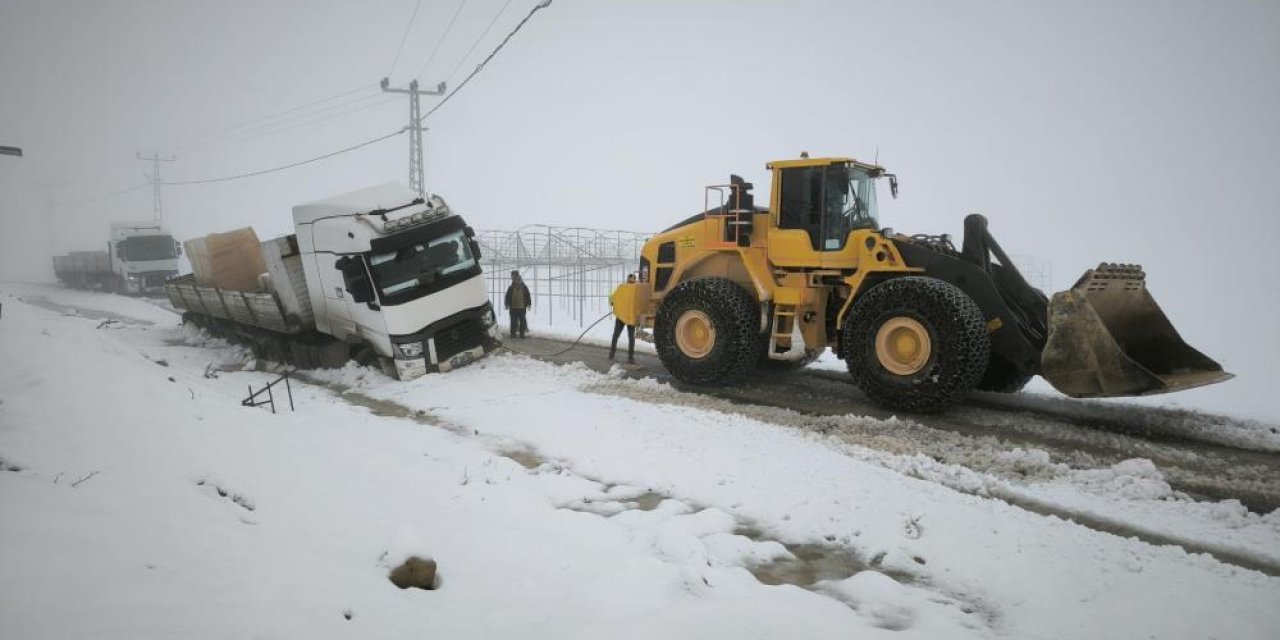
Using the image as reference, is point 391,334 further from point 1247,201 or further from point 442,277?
point 1247,201

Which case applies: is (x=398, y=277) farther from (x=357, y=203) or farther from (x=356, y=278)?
(x=357, y=203)

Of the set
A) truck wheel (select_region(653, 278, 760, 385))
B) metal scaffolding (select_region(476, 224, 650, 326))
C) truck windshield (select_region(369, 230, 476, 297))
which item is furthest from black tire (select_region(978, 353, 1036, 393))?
metal scaffolding (select_region(476, 224, 650, 326))

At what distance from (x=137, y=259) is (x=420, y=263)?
87.1ft

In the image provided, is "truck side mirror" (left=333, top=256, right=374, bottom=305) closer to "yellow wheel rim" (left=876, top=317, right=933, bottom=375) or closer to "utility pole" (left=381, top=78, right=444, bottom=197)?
"yellow wheel rim" (left=876, top=317, right=933, bottom=375)

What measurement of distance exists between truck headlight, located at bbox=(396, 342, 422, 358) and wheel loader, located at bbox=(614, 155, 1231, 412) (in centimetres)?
362

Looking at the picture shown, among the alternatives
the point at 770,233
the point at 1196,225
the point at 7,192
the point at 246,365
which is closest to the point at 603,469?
the point at 770,233

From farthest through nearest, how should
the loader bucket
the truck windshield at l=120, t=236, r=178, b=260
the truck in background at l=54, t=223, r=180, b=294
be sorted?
the truck in background at l=54, t=223, r=180, b=294 → the truck windshield at l=120, t=236, r=178, b=260 → the loader bucket

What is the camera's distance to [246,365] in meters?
13.1

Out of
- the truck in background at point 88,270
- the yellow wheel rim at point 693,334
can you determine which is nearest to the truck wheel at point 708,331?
the yellow wheel rim at point 693,334

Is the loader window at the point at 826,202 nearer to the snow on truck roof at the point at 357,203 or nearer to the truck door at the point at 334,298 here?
the snow on truck roof at the point at 357,203

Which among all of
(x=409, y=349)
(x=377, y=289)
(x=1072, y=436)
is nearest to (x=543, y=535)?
(x=1072, y=436)

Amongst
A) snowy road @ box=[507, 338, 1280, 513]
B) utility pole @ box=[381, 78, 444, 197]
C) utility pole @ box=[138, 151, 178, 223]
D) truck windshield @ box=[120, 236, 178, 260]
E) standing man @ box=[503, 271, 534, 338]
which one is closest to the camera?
snowy road @ box=[507, 338, 1280, 513]

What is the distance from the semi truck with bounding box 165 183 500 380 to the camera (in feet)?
34.8

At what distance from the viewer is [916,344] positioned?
23.3 feet
